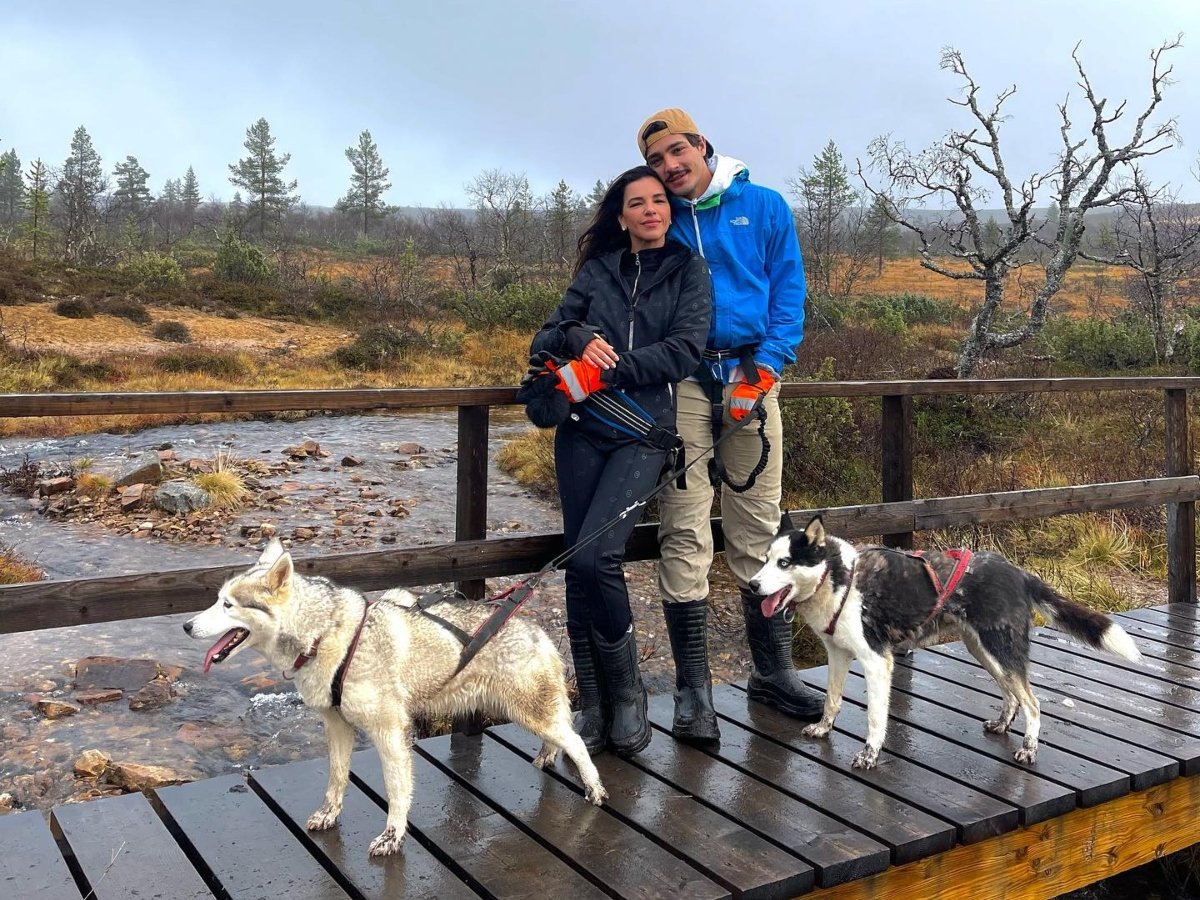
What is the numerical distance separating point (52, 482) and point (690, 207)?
10610 mm

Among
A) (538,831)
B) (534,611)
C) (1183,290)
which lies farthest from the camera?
(1183,290)

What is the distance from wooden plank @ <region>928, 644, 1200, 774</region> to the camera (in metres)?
3.70

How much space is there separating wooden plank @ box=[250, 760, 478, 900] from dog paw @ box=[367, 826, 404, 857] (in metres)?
0.02

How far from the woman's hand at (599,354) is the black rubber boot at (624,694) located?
955 millimetres

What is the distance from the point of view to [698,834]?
291cm

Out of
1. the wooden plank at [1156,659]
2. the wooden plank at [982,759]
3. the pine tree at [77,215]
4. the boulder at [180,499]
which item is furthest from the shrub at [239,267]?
the wooden plank at [982,759]

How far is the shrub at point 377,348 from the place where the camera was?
21391mm

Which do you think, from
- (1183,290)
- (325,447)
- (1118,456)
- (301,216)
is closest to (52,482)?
(325,447)

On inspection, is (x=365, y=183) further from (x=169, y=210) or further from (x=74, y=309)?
(x=74, y=309)

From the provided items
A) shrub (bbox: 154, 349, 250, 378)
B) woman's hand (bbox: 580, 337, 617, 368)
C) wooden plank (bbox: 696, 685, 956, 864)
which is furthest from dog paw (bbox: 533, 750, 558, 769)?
shrub (bbox: 154, 349, 250, 378)

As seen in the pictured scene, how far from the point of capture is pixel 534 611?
8.23 m

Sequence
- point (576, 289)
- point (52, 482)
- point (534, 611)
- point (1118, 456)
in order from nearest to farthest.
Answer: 1. point (576, 289)
2. point (534, 611)
3. point (1118, 456)
4. point (52, 482)

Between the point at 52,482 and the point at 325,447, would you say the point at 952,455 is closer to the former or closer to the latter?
the point at 325,447

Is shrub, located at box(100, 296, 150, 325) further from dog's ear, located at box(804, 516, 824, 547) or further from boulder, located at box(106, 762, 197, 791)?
dog's ear, located at box(804, 516, 824, 547)
